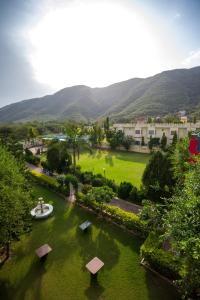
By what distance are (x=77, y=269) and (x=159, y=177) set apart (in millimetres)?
10652

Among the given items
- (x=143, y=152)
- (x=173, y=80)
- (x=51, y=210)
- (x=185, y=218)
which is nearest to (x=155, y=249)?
(x=185, y=218)

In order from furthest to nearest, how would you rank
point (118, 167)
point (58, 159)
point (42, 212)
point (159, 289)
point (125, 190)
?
point (118, 167) → point (58, 159) → point (125, 190) → point (42, 212) → point (159, 289)

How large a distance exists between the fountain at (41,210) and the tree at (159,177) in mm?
10539

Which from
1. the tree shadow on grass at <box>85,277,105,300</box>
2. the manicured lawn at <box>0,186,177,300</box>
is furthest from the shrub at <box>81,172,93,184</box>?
the tree shadow on grass at <box>85,277,105,300</box>

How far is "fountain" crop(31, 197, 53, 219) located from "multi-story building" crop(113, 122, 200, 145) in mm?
41274

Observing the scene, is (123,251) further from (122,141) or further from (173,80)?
(173,80)

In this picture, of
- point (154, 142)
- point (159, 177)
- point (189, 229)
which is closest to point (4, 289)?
point (189, 229)

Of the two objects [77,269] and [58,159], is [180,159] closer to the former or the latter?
[77,269]

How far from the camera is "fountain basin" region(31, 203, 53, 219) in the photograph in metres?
17.9

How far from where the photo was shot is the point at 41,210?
61.6 feet

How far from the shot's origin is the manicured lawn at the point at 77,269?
33.8ft

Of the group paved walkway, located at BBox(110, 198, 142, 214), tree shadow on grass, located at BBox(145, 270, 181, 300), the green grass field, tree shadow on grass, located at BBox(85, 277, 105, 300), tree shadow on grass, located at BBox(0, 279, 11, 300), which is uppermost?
the green grass field

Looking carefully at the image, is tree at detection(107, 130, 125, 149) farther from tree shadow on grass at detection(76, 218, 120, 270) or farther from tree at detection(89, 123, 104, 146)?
tree shadow on grass at detection(76, 218, 120, 270)

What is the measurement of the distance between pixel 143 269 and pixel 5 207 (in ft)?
31.8
